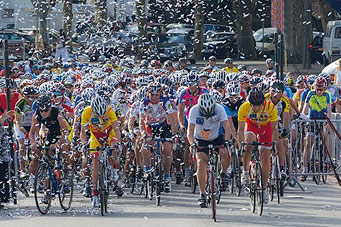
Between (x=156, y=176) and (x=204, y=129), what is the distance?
4.95 feet

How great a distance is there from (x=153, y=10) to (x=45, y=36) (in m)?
10.2

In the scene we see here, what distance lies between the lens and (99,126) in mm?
15031

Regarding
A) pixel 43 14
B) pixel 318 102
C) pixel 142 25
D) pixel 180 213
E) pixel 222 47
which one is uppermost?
pixel 43 14

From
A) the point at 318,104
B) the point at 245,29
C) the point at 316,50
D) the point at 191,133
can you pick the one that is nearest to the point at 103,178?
the point at 191,133

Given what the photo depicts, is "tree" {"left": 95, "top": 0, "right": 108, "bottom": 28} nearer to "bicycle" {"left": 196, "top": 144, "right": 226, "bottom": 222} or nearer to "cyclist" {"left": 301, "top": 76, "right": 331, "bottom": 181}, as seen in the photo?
"cyclist" {"left": 301, "top": 76, "right": 331, "bottom": 181}

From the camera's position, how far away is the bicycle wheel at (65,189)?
1472cm

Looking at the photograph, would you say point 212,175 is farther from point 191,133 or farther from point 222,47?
point 222,47

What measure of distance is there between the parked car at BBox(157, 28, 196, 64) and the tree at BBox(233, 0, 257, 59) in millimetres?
2489

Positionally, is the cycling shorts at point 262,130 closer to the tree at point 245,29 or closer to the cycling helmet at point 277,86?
the cycling helmet at point 277,86

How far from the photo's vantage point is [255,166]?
14.3m

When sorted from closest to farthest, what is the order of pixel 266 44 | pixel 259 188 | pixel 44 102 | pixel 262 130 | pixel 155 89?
pixel 259 188 → pixel 262 130 → pixel 44 102 → pixel 155 89 → pixel 266 44

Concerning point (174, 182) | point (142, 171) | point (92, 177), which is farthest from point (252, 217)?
point (174, 182)

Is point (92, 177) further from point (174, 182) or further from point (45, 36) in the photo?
point (45, 36)

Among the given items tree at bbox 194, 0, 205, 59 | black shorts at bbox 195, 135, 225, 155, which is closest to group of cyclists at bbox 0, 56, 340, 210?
black shorts at bbox 195, 135, 225, 155
